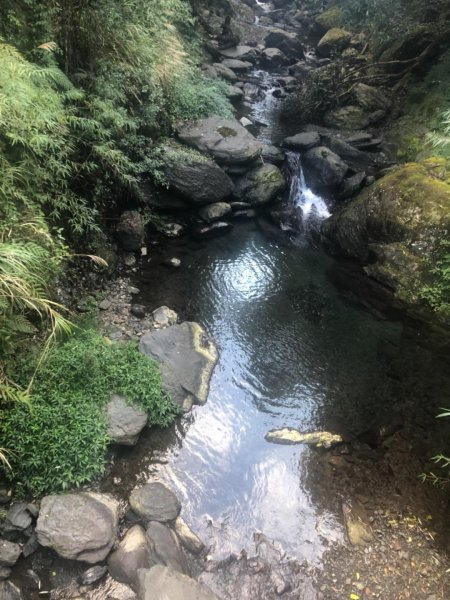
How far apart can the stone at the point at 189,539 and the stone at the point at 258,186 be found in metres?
8.03

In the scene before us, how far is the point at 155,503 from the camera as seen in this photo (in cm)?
473

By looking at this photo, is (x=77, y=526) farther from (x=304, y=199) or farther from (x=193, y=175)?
(x=304, y=199)

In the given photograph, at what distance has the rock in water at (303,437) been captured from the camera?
599 cm

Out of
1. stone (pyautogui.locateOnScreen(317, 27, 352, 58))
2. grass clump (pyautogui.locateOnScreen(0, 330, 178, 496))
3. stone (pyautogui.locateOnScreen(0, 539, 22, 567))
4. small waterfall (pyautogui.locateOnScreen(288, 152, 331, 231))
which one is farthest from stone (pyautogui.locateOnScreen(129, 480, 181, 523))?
stone (pyautogui.locateOnScreen(317, 27, 352, 58))

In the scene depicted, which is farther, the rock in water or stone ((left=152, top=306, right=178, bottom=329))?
stone ((left=152, top=306, right=178, bottom=329))

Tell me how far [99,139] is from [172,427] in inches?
198

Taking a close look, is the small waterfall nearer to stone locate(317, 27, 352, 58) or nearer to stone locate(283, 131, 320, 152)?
stone locate(283, 131, 320, 152)

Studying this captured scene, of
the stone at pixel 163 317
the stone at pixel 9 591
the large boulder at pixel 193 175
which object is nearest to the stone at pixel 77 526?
the stone at pixel 9 591

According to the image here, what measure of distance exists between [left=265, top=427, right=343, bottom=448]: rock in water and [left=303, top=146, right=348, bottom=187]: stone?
8.24m

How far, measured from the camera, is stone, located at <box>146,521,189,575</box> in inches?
168

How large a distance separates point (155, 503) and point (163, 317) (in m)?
3.33

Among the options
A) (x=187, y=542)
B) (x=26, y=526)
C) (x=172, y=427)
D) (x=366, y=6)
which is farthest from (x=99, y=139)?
(x=366, y=6)

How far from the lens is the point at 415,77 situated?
1419 cm

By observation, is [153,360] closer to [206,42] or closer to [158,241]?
[158,241]
